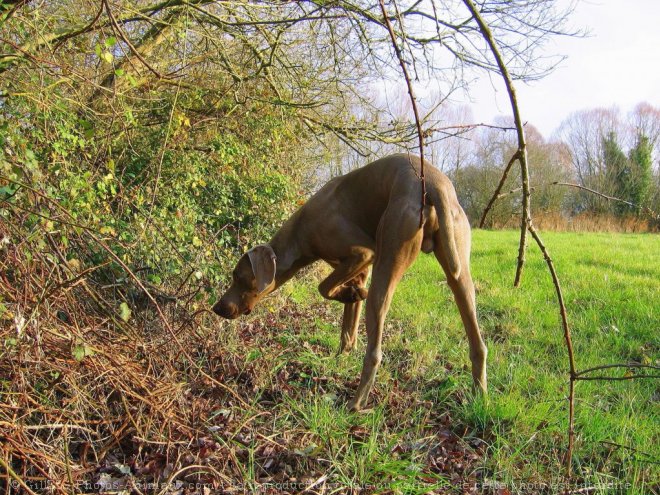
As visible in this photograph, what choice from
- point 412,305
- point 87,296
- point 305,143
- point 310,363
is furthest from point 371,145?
point 87,296

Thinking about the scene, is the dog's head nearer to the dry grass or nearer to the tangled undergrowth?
the tangled undergrowth

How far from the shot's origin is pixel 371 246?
3828 millimetres

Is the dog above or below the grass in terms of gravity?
above

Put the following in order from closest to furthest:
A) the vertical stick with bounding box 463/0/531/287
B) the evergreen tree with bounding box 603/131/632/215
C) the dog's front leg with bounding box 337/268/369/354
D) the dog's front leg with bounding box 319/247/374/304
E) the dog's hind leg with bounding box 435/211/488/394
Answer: the vertical stick with bounding box 463/0/531/287, the dog's hind leg with bounding box 435/211/488/394, the dog's front leg with bounding box 319/247/374/304, the dog's front leg with bounding box 337/268/369/354, the evergreen tree with bounding box 603/131/632/215

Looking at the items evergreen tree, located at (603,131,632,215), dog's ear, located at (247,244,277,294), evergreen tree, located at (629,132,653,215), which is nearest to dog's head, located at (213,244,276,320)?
dog's ear, located at (247,244,277,294)

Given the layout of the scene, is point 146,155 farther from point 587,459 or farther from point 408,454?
point 587,459

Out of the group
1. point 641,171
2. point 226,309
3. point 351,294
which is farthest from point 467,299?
point 641,171

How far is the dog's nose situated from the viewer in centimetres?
419

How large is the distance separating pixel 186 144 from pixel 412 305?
3.30 metres

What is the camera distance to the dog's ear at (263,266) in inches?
159

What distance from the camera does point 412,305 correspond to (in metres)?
5.67

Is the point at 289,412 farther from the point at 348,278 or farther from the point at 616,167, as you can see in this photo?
the point at 616,167

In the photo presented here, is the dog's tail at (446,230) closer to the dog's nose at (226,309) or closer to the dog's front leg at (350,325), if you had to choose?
the dog's front leg at (350,325)

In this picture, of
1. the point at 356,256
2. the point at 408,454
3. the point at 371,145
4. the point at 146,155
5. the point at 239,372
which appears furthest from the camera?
the point at 371,145
